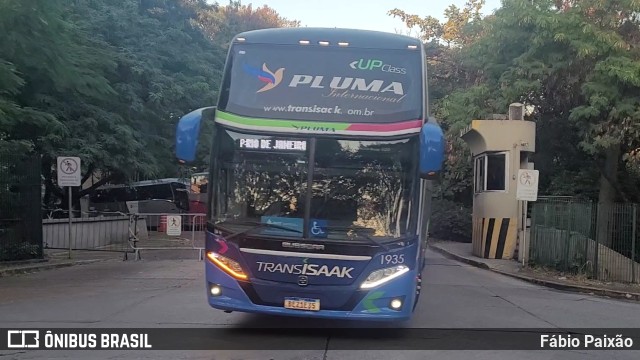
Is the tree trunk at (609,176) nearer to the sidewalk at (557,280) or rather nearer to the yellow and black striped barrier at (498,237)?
the yellow and black striped barrier at (498,237)

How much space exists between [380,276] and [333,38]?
3.24 metres

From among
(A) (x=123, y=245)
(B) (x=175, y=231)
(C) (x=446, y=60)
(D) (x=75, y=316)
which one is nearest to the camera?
(D) (x=75, y=316)

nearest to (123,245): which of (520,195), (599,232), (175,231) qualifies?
(175,231)

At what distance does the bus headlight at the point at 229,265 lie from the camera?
788 cm

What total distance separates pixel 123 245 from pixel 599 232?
1659cm

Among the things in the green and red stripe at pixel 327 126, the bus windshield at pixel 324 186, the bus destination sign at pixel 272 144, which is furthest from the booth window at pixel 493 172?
the bus destination sign at pixel 272 144

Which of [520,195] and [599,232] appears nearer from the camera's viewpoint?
[599,232]

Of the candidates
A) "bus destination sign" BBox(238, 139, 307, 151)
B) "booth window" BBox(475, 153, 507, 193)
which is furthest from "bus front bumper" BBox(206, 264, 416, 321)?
"booth window" BBox(475, 153, 507, 193)

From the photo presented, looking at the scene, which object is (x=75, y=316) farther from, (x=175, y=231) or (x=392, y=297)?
(x=175, y=231)

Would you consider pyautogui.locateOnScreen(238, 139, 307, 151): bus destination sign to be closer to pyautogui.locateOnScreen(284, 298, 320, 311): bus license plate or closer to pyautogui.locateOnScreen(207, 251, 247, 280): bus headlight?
pyautogui.locateOnScreen(207, 251, 247, 280): bus headlight

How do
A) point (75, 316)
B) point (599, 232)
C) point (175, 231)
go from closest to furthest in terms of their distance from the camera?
point (75, 316) < point (599, 232) < point (175, 231)

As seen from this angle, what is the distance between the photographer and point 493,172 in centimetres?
2106

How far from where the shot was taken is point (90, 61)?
61.2ft

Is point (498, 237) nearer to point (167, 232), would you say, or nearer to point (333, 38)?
point (167, 232)
